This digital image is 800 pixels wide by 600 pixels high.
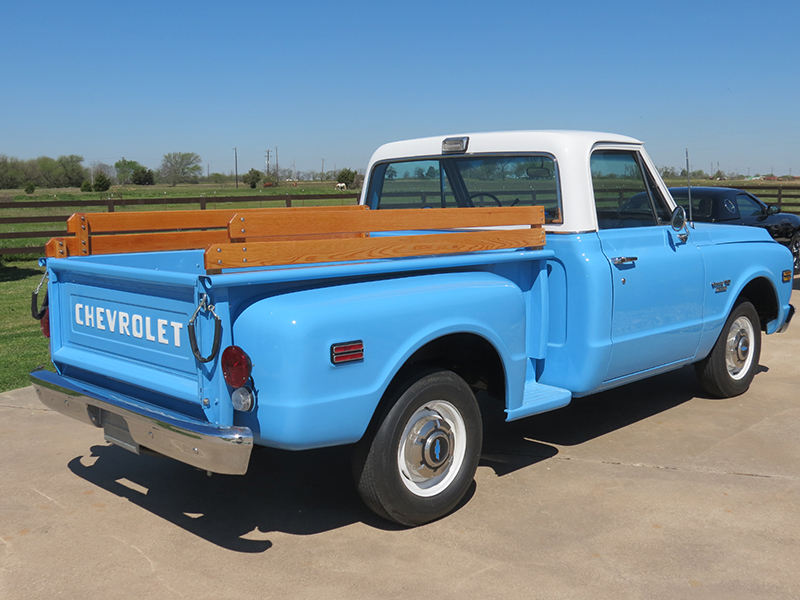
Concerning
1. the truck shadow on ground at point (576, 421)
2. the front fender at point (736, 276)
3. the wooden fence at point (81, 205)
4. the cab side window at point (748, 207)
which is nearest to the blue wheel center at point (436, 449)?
the truck shadow on ground at point (576, 421)

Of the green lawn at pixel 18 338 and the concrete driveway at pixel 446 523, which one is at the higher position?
the green lawn at pixel 18 338

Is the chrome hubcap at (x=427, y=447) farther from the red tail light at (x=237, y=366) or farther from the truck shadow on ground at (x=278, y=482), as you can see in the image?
the red tail light at (x=237, y=366)

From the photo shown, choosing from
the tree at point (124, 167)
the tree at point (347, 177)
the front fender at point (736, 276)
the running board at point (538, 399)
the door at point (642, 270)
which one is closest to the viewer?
the running board at point (538, 399)

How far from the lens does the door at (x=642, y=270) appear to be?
4551 millimetres

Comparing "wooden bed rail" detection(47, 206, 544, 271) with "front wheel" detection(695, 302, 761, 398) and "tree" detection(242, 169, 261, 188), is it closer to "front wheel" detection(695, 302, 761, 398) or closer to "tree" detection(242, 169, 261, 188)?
"front wheel" detection(695, 302, 761, 398)

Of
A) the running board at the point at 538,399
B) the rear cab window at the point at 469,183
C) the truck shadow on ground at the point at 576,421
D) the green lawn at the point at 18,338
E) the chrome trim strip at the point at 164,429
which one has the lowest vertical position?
the truck shadow on ground at the point at 576,421

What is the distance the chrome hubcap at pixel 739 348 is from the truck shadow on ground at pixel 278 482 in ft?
2.49

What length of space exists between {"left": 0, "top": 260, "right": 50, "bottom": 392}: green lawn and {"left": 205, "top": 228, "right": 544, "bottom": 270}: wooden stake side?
415 cm

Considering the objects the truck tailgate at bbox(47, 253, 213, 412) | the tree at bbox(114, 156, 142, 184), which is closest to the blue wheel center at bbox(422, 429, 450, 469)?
the truck tailgate at bbox(47, 253, 213, 412)

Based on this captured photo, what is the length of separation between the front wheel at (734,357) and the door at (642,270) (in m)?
0.64

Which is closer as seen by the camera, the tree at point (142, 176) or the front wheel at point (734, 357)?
the front wheel at point (734, 357)

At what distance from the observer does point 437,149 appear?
5289 millimetres

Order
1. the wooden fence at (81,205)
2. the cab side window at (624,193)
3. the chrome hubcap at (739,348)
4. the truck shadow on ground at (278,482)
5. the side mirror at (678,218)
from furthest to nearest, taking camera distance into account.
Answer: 1. the wooden fence at (81,205)
2. the chrome hubcap at (739,348)
3. the side mirror at (678,218)
4. the cab side window at (624,193)
5. the truck shadow on ground at (278,482)

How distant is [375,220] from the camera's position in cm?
383
